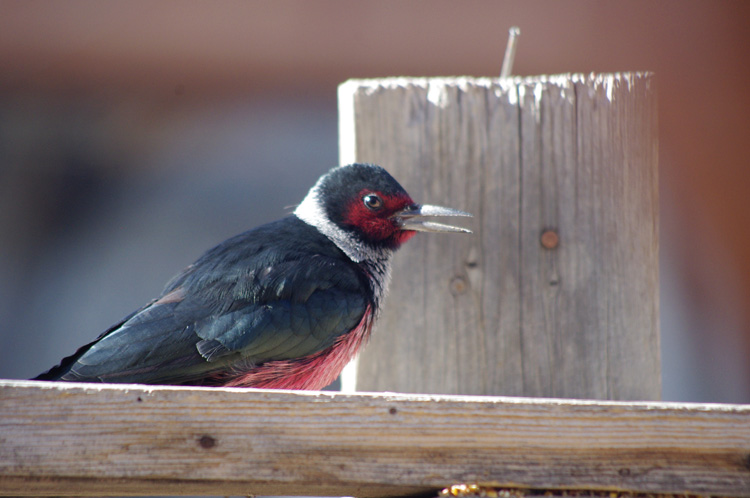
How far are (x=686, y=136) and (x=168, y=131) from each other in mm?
3232

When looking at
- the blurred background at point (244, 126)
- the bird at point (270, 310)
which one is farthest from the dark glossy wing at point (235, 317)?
the blurred background at point (244, 126)

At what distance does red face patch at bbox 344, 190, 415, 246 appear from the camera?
3.03m

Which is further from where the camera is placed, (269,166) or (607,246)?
(269,166)

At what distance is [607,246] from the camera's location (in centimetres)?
266

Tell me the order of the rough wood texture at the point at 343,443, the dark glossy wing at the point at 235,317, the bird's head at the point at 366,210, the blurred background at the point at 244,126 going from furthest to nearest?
the blurred background at the point at 244,126 → the bird's head at the point at 366,210 → the dark glossy wing at the point at 235,317 → the rough wood texture at the point at 343,443

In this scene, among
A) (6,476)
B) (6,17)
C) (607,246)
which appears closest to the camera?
(6,476)

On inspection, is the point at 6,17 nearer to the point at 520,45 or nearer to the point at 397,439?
the point at 520,45

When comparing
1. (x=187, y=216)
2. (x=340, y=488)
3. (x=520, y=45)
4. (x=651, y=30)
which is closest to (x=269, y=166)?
(x=187, y=216)

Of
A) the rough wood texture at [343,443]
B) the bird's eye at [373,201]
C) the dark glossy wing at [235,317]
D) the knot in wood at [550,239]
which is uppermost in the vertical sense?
the bird's eye at [373,201]

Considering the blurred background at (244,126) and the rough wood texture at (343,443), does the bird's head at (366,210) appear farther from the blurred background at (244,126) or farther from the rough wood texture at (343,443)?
the blurred background at (244,126)

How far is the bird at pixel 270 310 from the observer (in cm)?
249

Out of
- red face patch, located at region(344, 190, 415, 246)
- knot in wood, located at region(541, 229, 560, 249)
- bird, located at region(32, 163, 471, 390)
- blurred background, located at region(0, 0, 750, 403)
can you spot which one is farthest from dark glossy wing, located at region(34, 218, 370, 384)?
blurred background, located at region(0, 0, 750, 403)

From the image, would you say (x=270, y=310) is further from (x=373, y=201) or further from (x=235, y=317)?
(x=373, y=201)

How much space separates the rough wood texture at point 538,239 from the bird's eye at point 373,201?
429 millimetres
